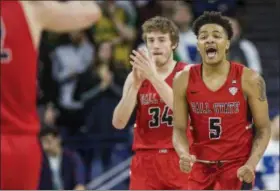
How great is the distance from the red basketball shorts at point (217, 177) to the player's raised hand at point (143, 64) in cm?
65

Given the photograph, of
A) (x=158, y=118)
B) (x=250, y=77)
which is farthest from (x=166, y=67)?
(x=250, y=77)

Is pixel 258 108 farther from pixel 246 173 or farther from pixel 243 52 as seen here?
pixel 243 52

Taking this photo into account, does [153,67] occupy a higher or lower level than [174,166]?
higher

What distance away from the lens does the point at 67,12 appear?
5.78 meters

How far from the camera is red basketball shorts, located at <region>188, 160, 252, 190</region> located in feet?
19.2

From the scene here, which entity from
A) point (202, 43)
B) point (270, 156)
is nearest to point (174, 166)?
point (202, 43)

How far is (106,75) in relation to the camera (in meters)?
9.94

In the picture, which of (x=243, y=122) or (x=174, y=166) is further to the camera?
(x=174, y=166)

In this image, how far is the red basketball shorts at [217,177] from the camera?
5.86m

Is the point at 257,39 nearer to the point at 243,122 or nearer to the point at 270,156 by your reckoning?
the point at 270,156

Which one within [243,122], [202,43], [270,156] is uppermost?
[202,43]

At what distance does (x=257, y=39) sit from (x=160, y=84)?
4.52 m

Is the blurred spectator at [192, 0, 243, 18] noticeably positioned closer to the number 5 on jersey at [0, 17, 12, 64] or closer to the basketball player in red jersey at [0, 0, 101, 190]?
the basketball player in red jersey at [0, 0, 101, 190]

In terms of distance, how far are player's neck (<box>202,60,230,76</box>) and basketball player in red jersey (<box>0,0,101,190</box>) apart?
73cm
